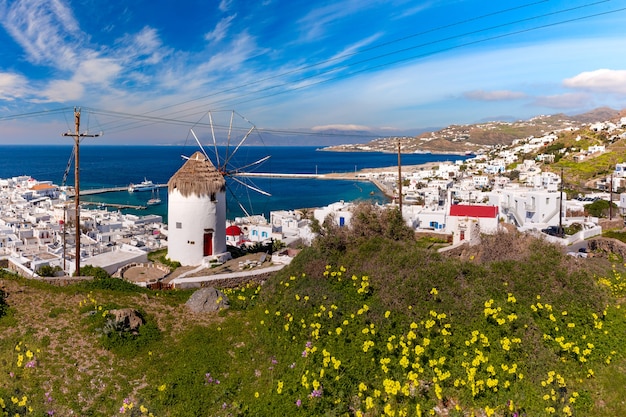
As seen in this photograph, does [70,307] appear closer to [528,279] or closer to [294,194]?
[528,279]

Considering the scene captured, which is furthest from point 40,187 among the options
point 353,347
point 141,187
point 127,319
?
point 353,347

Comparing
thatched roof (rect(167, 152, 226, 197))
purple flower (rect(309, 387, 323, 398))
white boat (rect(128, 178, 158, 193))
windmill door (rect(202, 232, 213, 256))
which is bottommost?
purple flower (rect(309, 387, 323, 398))

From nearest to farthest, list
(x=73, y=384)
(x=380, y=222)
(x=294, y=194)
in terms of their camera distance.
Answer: (x=73, y=384)
(x=380, y=222)
(x=294, y=194)

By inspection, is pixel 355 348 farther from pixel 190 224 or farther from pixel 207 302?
pixel 190 224

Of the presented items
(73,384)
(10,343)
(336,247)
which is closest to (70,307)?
(10,343)

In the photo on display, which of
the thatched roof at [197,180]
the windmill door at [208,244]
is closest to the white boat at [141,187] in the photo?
the thatched roof at [197,180]

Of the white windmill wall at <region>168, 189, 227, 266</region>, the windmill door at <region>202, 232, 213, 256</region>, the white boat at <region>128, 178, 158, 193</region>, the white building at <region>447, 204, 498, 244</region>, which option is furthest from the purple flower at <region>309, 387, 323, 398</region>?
the white boat at <region>128, 178, 158, 193</region>

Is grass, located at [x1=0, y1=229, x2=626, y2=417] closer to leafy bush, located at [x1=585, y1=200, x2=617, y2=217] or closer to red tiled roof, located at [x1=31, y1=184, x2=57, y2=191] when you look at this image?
leafy bush, located at [x1=585, y1=200, x2=617, y2=217]
